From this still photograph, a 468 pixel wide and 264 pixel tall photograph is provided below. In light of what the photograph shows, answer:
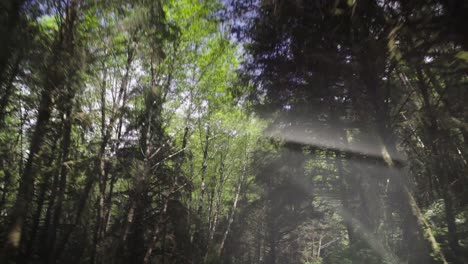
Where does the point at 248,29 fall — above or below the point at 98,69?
above

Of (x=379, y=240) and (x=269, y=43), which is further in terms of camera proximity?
(x=379, y=240)

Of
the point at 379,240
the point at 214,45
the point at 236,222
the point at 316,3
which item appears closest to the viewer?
the point at 316,3

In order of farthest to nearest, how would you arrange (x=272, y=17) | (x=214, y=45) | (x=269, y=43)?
(x=214, y=45)
(x=269, y=43)
(x=272, y=17)

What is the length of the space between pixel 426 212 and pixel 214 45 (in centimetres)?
915

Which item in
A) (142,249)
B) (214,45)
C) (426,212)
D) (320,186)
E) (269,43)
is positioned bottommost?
(142,249)

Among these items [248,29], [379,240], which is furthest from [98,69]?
[379,240]

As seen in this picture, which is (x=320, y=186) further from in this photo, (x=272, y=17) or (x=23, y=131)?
(x=23, y=131)

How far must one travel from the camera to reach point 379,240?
10.1m

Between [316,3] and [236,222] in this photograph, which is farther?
[236,222]

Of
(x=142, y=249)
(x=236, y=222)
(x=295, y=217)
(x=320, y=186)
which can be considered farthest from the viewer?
(x=236, y=222)

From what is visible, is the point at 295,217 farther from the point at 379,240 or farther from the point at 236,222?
the point at 379,240

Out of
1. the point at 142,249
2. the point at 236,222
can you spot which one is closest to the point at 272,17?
the point at 142,249

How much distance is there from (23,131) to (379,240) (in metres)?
13.0

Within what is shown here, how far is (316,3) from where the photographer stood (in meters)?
5.30
